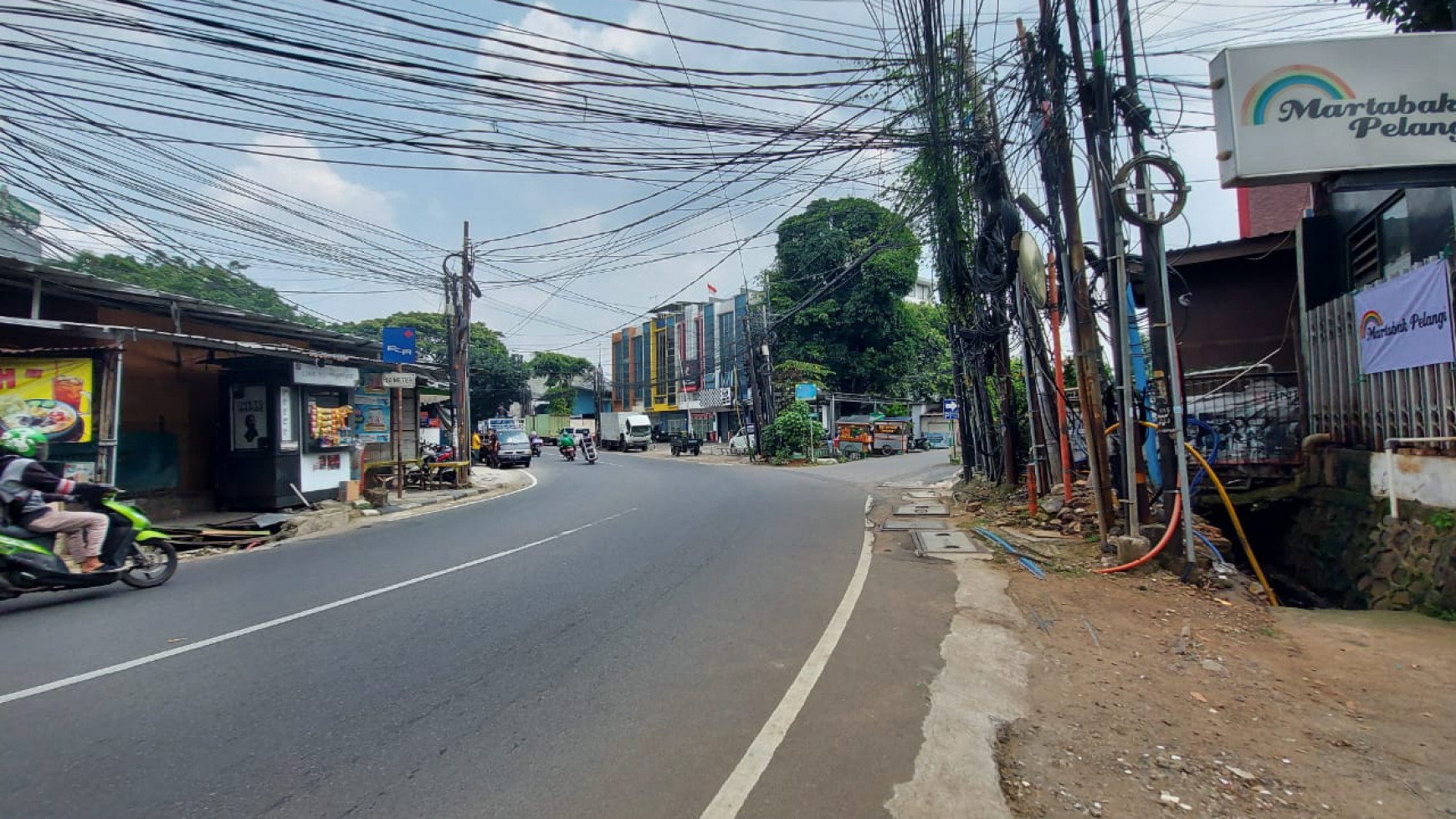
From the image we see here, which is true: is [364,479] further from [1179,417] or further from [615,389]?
[615,389]

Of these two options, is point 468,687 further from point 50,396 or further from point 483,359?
point 483,359

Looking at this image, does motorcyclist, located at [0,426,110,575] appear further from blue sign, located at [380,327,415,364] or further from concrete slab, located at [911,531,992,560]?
blue sign, located at [380,327,415,364]

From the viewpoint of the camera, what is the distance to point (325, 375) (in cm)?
1438

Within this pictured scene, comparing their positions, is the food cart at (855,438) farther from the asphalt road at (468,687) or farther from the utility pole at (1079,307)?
the utility pole at (1079,307)

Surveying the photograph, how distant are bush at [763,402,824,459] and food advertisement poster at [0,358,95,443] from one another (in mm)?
25387

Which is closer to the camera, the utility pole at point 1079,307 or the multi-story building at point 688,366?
the utility pole at point 1079,307

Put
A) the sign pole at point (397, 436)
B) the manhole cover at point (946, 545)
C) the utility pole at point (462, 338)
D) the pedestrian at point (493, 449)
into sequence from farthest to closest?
the pedestrian at point (493, 449) < the utility pole at point (462, 338) < the sign pole at point (397, 436) < the manhole cover at point (946, 545)

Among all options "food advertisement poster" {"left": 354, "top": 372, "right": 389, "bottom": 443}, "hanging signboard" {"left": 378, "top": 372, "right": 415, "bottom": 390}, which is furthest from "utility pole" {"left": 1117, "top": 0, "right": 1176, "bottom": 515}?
"food advertisement poster" {"left": 354, "top": 372, "right": 389, "bottom": 443}

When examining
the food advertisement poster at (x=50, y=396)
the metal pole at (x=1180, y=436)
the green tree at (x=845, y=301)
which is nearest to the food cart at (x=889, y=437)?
the green tree at (x=845, y=301)

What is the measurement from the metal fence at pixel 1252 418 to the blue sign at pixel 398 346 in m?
15.6

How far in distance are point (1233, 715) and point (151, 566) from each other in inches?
381

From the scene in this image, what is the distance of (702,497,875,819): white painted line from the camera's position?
10.3 feet

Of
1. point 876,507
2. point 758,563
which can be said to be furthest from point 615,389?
point 758,563

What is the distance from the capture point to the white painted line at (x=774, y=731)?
3.14m
